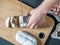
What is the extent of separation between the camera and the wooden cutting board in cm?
118

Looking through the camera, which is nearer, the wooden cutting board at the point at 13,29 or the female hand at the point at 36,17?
the female hand at the point at 36,17

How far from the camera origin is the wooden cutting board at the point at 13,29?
3.86 ft

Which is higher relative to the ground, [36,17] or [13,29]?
[36,17]

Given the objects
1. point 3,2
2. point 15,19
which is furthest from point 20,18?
point 3,2

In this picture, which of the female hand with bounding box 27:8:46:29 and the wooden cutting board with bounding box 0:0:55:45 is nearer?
the female hand with bounding box 27:8:46:29

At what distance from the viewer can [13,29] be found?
1181 millimetres

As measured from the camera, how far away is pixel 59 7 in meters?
1.19

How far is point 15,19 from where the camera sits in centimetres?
116

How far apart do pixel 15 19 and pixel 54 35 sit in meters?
0.22

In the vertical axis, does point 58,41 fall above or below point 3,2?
below

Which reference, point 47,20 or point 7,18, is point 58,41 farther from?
point 7,18

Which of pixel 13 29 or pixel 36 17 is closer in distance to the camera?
pixel 36 17

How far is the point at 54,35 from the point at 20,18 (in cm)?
20

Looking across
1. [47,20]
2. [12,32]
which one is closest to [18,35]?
[12,32]
